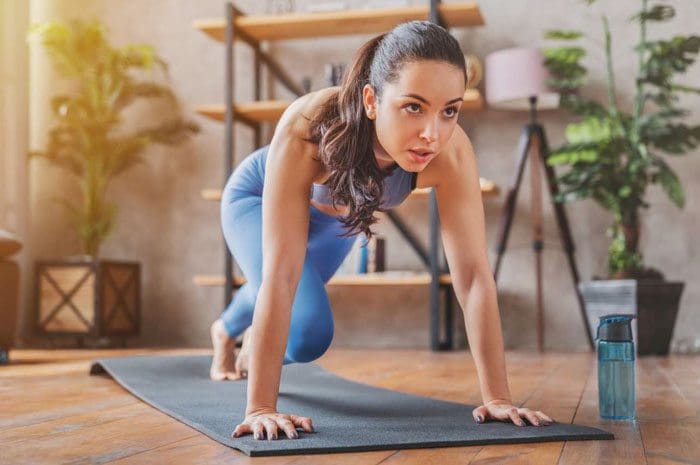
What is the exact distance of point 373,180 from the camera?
163 cm

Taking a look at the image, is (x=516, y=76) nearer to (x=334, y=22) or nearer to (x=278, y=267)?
(x=334, y=22)

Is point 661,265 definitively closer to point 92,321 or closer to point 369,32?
point 369,32

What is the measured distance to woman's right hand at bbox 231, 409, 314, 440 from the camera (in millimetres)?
1442

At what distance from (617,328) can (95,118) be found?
3491 millimetres

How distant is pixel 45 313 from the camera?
4324mm

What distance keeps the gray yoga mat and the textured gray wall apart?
1712 millimetres

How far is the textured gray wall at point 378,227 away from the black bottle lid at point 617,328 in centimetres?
256

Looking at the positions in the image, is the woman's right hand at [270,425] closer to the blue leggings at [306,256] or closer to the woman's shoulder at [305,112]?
the blue leggings at [306,256]

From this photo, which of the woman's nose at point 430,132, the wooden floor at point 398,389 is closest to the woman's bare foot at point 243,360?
the wooden floor at point 398,389

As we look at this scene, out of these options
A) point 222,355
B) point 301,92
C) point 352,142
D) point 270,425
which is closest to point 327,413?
point 270,425

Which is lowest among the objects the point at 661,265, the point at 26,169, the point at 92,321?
the point at 92,321

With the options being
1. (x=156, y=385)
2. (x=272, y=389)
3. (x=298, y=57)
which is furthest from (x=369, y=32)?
(x=272, y=389)

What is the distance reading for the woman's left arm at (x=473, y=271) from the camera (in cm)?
167

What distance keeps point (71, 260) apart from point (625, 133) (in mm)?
2727
